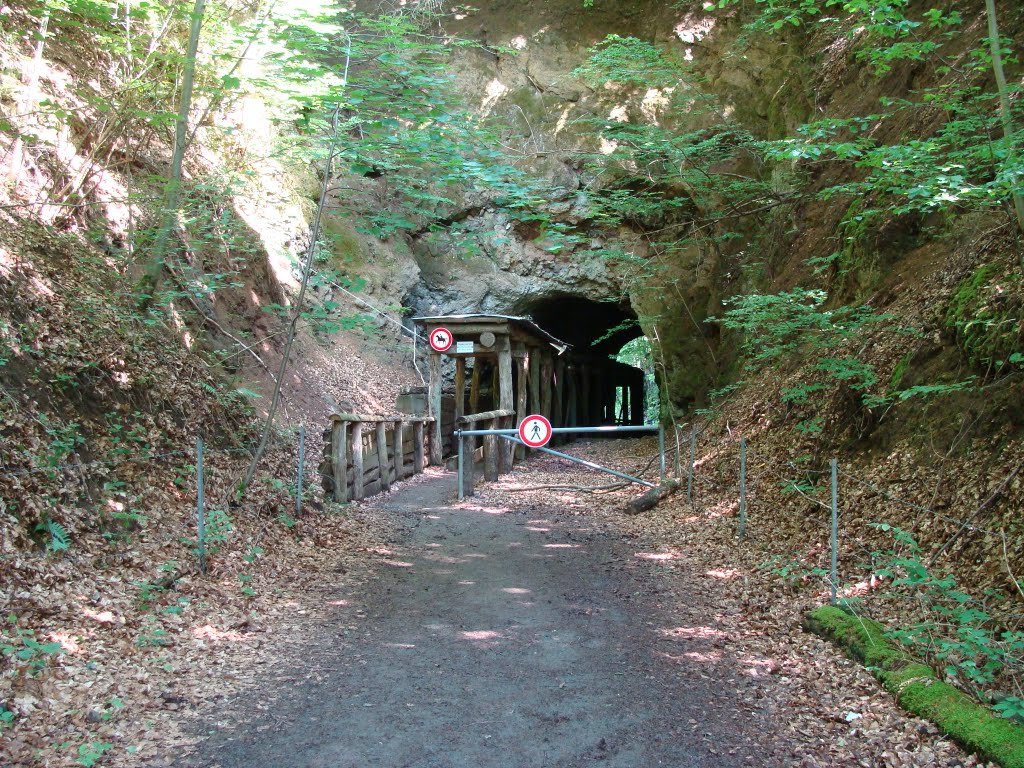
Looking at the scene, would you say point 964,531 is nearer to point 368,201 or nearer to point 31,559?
point 31,559

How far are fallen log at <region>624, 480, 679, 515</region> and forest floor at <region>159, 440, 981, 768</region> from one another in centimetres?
200

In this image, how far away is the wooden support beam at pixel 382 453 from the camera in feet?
37.9

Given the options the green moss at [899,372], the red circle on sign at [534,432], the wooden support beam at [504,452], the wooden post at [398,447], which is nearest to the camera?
the green moss at [899,372]

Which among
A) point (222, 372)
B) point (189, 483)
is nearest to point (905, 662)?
point (189, 483)

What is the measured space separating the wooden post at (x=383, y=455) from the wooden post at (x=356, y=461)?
919 millimetres

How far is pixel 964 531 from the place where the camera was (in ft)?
18.3

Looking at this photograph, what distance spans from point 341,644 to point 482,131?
5.61m

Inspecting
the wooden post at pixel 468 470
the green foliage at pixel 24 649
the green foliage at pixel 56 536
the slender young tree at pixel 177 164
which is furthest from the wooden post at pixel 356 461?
the green foliage at pixel 24 649

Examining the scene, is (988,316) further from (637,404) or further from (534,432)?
(637,404)

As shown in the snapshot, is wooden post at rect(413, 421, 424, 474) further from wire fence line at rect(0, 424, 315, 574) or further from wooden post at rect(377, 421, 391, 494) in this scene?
wire fence line at rect(0, 424, 315, 574)

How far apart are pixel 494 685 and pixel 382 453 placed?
286 inches

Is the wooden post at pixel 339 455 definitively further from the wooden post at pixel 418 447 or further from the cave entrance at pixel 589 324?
the cave entrance at pixel 589 324

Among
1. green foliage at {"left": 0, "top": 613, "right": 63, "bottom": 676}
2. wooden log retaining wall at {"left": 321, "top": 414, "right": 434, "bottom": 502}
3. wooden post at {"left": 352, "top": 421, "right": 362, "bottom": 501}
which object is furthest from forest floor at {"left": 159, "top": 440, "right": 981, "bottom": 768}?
wooden post at {"left": 352, "top": 421, "right": 362, "bottom": 501}

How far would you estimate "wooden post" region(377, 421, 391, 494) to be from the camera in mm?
11562
